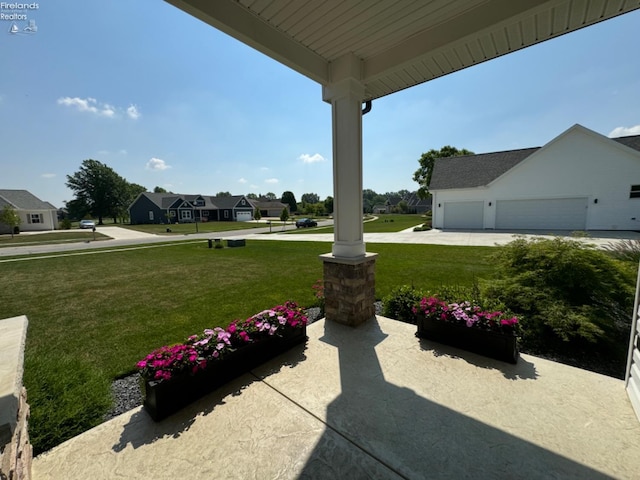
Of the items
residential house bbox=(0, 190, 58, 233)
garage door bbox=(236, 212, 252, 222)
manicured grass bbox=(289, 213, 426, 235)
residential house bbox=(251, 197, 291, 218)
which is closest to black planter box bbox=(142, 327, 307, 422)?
manicured grass bbox=(289, 213, 426, 235)

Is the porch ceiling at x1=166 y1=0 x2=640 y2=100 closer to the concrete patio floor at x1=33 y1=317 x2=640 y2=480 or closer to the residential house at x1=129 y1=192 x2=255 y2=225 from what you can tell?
the concrete patio floor at x1=33 y1=317 x2=640 y2=480

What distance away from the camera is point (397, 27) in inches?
113

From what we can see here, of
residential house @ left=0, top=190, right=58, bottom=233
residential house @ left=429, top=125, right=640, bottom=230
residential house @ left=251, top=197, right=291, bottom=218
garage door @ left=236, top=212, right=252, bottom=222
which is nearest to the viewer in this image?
residential house @ left=429, top=125, right=640, bottom=230

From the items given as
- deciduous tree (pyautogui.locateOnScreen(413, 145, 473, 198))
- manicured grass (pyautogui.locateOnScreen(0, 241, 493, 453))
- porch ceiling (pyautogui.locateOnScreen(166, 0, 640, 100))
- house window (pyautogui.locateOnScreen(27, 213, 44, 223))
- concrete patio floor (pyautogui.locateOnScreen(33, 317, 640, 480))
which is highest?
deciduous tree (pyautogui.locateOnScreen(413, 145, 473, 198))

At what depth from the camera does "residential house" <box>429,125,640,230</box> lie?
15180mm

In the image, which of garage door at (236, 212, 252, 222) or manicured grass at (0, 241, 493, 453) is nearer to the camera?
manicured grass at (0, 241, 493, 453)

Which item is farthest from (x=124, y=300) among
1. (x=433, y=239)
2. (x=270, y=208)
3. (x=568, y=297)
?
(x=270, y=208)

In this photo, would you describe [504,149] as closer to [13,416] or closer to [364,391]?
[364,391]

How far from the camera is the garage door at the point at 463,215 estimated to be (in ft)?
64.3

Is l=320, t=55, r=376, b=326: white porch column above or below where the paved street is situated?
above

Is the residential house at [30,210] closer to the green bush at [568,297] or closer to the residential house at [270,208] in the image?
the residential house at [270,208]

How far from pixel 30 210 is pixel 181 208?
1653 cm

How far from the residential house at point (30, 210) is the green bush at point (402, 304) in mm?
41460

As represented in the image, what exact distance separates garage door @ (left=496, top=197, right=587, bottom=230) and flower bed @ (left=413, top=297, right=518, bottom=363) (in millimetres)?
19017
